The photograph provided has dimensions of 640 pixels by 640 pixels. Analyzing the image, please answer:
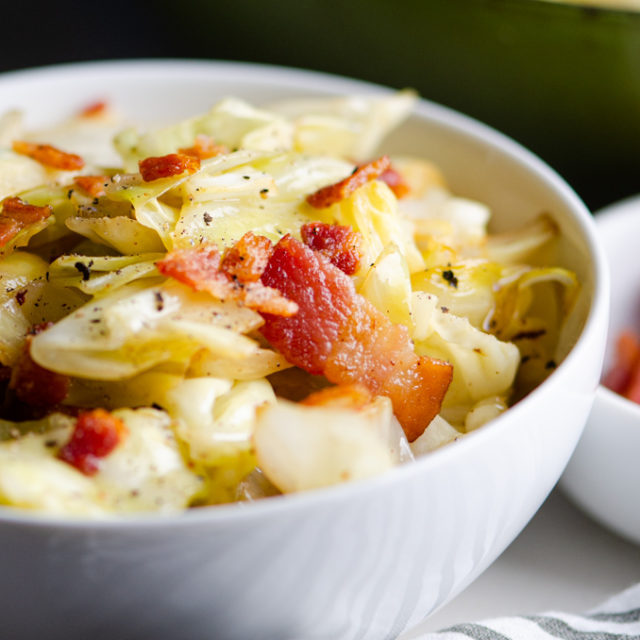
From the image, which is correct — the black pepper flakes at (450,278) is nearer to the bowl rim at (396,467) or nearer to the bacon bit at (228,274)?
the bowl rim at (396,467)

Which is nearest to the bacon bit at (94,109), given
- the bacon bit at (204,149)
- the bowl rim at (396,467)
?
the bowl rim at (396,467)

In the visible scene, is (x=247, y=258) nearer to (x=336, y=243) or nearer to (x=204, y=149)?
(x=336, y=243)

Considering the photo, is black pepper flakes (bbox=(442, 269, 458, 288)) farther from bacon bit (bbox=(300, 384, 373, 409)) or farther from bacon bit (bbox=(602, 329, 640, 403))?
bacon bit (bbox=(602, 329, 640, 403))

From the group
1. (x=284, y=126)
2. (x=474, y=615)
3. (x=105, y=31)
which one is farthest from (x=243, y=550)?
(x=105, y=31)

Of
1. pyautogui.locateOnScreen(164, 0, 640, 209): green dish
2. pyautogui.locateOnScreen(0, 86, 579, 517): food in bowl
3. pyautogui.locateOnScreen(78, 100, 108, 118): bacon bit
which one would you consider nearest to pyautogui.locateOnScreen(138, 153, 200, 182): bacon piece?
pyautogui.locateOnScreen(0, 86, 579, 517): food in bowl

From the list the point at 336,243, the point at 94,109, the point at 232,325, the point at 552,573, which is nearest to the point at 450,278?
the point at 336,243
